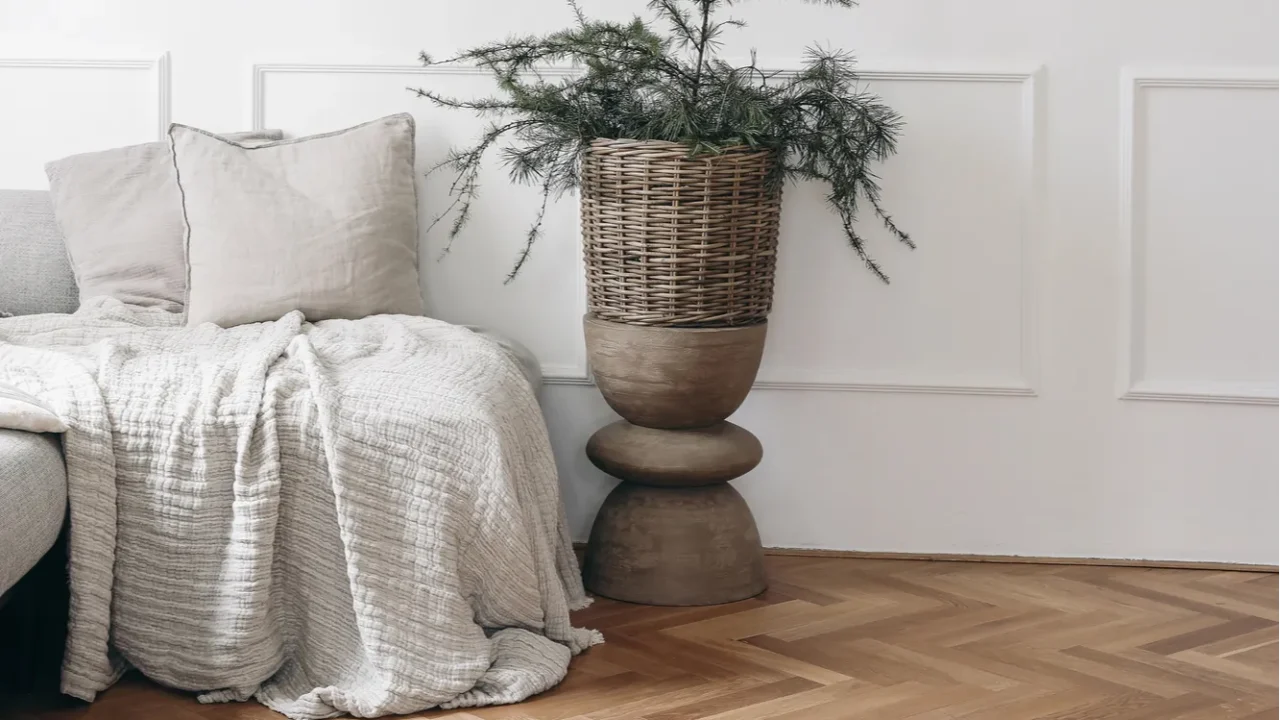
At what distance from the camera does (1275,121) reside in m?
2.36

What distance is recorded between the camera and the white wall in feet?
7.82

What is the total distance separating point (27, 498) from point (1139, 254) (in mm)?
2047

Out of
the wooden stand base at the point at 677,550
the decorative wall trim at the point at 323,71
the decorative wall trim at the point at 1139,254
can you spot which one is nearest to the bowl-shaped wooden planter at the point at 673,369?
the wooden stand base at the point at 677,550

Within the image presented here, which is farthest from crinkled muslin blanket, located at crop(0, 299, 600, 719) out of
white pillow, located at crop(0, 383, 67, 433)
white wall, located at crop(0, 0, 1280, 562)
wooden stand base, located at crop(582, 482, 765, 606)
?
white wall, located at crop(0, 0, 1280, 562)

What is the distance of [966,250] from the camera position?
2438 mm

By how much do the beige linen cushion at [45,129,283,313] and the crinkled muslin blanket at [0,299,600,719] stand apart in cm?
50

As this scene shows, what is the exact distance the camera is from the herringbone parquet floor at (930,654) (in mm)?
1671

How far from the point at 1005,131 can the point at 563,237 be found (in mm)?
935

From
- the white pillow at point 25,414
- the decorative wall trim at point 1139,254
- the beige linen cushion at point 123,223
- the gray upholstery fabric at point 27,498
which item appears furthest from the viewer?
the decorative wall trim at point 1139,254

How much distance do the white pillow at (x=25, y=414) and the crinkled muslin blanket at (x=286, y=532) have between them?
35 millimetres

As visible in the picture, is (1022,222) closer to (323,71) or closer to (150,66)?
(323,71)

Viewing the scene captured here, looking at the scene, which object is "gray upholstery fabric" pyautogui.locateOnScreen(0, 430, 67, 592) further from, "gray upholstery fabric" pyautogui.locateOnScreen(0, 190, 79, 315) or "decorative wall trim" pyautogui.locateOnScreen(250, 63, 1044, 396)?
"decorative wall trim" pyautogui.locateOnScreen(250, 63, 1044, 396)

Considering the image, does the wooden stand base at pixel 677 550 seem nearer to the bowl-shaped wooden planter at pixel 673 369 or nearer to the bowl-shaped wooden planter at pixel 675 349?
the bowl-shaped wooden planter at pixel 675 349

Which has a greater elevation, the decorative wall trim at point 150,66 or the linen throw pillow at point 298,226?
the decorative wall trim at point 150,66
